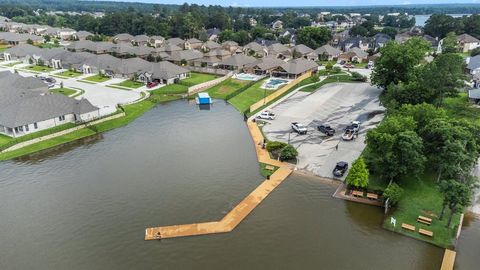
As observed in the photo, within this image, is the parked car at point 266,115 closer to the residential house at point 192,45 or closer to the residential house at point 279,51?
the residential house at point 279,51

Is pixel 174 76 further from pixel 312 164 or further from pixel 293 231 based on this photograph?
pixel 293 231

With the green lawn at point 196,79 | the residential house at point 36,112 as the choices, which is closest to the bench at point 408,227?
the residential house at point 36,112

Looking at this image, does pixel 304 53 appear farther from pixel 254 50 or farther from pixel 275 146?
pixel 275 146

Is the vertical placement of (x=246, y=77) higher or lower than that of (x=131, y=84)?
higher

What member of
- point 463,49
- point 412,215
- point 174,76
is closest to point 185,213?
point 412,215

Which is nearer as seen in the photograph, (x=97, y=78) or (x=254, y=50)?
(x=97, y=78)

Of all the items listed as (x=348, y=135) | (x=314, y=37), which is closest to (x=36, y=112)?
(x=348, y=135)
